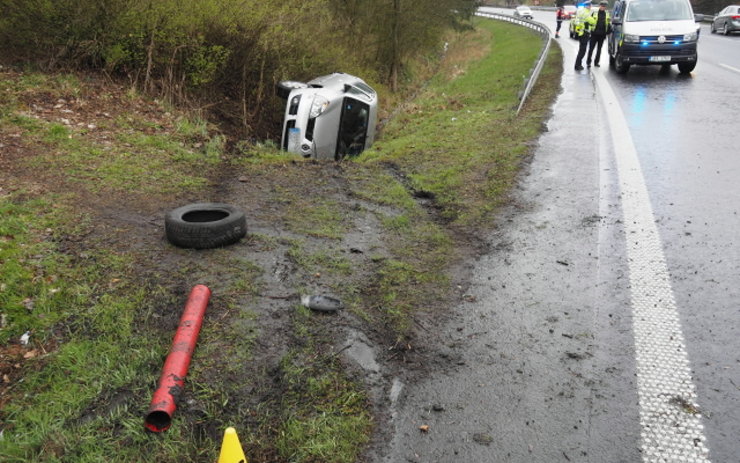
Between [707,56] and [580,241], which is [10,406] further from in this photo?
[707,56]

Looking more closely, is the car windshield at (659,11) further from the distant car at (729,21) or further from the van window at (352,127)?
the distant car at (729,21)

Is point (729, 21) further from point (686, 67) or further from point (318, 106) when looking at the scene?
point (318, 106)

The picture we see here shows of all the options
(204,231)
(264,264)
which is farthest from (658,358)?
(204,231)

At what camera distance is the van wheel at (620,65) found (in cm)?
1592

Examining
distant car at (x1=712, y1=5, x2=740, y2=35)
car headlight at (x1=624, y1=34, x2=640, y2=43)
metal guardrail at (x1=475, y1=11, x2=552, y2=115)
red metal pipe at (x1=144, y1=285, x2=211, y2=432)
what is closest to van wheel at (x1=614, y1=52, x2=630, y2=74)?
car headlight at (x1=624, y1=34, x2=640, y2=43)

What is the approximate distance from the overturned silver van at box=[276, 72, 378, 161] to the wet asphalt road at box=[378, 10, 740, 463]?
4669 millimetres

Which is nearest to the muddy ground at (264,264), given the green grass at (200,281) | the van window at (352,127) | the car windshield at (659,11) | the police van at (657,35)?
the green grass at (200,281)

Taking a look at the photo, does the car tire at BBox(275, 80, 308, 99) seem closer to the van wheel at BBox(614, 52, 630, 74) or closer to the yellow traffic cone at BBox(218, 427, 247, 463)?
the van wheel at BBox(614, 52, 630, 74)

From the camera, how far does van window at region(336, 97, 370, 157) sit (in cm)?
1216

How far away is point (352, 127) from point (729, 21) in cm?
2622

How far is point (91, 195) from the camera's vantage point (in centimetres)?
697

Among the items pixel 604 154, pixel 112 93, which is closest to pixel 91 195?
pixel 112 93

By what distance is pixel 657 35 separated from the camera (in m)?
15.3

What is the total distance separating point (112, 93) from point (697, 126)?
10.7 m
